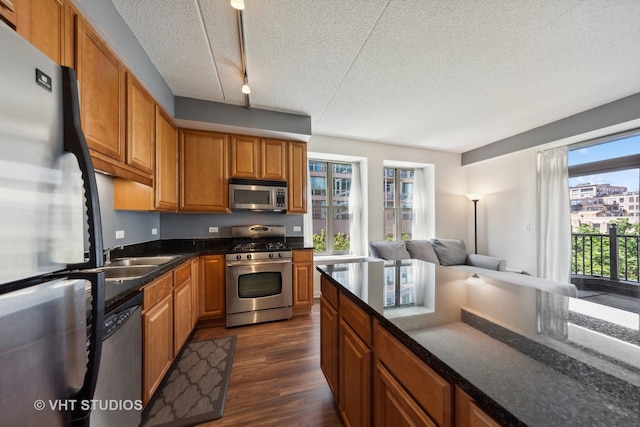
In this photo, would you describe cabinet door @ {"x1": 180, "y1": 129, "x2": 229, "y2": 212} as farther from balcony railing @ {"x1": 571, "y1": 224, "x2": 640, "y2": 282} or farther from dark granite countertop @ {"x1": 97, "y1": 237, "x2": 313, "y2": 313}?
balcony railing @ {"x1": 571, "y1": 224, "x2": 640, "y2": 282}

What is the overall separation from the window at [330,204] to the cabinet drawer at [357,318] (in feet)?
9.15

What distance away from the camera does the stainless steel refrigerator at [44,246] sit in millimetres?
478

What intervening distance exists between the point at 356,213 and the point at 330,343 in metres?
2.90

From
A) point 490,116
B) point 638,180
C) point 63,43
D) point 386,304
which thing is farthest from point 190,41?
point 638,180

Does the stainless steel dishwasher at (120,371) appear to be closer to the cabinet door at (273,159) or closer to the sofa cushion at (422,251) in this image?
the cabinet door at (273,159)

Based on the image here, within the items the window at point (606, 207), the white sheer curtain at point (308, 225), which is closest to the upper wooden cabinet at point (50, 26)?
the white sheer curtain at point (308, 225)

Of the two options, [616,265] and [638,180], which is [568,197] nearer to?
[638,180]

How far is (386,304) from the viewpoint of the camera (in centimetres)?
101

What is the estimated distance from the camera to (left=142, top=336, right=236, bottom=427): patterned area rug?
1479 mm

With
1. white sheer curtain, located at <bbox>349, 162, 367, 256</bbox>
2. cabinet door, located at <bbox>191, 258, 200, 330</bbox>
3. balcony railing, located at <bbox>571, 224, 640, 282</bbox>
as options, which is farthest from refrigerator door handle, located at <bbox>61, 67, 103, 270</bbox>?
balcony railing, located at <bbox>571, 224, 640, 282</bbox>

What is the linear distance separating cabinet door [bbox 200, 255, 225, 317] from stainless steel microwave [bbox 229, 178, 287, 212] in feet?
2.40

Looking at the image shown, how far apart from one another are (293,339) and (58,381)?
212 cm

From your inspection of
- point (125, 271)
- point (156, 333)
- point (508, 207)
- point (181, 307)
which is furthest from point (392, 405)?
point (508, 207)

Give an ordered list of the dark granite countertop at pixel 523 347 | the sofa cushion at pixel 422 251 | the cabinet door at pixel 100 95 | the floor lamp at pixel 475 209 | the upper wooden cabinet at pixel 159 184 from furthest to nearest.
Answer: the floor lamp at pixel 475 209, the sofa cushion at pixel 422 251, the upper wooden cabinet at pixel 159 184, the cabinet door at pixel 100 95, the dark granite countertop at pixel 523 347
